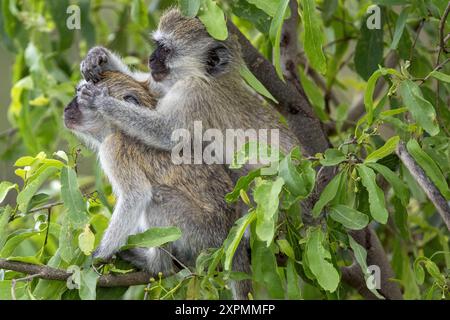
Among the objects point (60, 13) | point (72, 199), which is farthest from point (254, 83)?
point (60, 13)

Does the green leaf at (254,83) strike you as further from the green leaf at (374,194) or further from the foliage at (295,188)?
the green leaf at (374,194)

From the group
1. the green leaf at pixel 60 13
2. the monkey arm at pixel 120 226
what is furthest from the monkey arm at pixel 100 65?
the monkey arm at pixel 120 226

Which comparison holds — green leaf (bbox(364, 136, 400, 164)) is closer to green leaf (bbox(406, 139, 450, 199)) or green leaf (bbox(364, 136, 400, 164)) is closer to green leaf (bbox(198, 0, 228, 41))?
green leaf (bbox(406, 139, 450, 199))

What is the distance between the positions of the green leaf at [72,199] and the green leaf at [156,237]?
24 centimetres

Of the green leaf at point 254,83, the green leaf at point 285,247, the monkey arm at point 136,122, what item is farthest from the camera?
the monkey arm at point 136,122

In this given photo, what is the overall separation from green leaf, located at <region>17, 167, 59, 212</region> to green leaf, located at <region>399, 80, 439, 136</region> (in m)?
1.33

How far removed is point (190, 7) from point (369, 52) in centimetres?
144

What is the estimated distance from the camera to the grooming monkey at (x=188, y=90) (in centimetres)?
442

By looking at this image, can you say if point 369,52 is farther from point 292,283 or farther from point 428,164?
point 292,283

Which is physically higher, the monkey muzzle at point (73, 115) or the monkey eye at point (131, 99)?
the monkey eye at point (131, 99)

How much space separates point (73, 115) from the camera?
4531mm

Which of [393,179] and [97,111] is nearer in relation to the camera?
[393,179]

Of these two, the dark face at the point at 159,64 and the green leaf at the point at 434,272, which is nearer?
the green leaf at the point at 434,272
